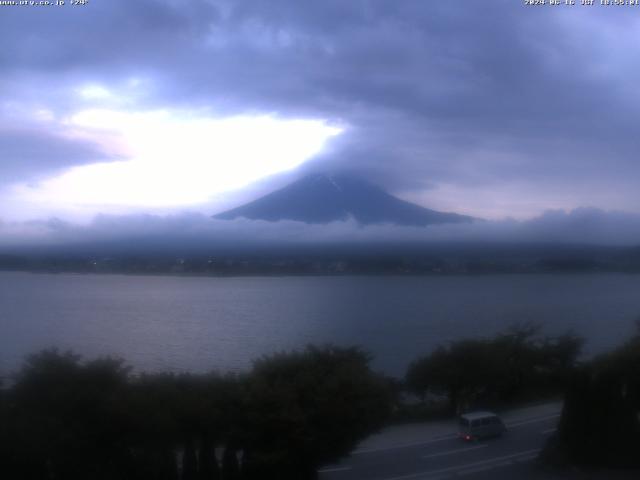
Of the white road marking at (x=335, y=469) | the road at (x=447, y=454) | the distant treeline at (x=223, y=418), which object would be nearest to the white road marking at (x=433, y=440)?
the road at (x=447, y=454)

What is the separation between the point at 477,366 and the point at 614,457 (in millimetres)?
4907

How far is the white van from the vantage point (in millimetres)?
9586

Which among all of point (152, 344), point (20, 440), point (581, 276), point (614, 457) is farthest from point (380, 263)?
point (20, 440)

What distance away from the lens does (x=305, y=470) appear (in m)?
8.18

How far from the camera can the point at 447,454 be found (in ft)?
29.6

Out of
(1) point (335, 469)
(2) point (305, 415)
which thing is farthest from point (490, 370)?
(2) point (305, 415)

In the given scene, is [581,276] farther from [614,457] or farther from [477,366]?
[614,457]

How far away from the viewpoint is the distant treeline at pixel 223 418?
287 inches

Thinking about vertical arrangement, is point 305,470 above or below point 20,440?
below

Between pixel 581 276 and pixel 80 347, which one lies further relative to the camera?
pixel 581 276

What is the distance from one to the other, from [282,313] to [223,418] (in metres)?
16.2

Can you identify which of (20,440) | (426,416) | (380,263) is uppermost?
(380,263)

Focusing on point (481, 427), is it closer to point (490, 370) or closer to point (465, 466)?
point (465, 466)

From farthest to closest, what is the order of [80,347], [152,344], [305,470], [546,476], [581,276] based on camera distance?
1. [581,276]
2. [152,344]
3. [80,347]
4. [305,470]
5. [546,476]
